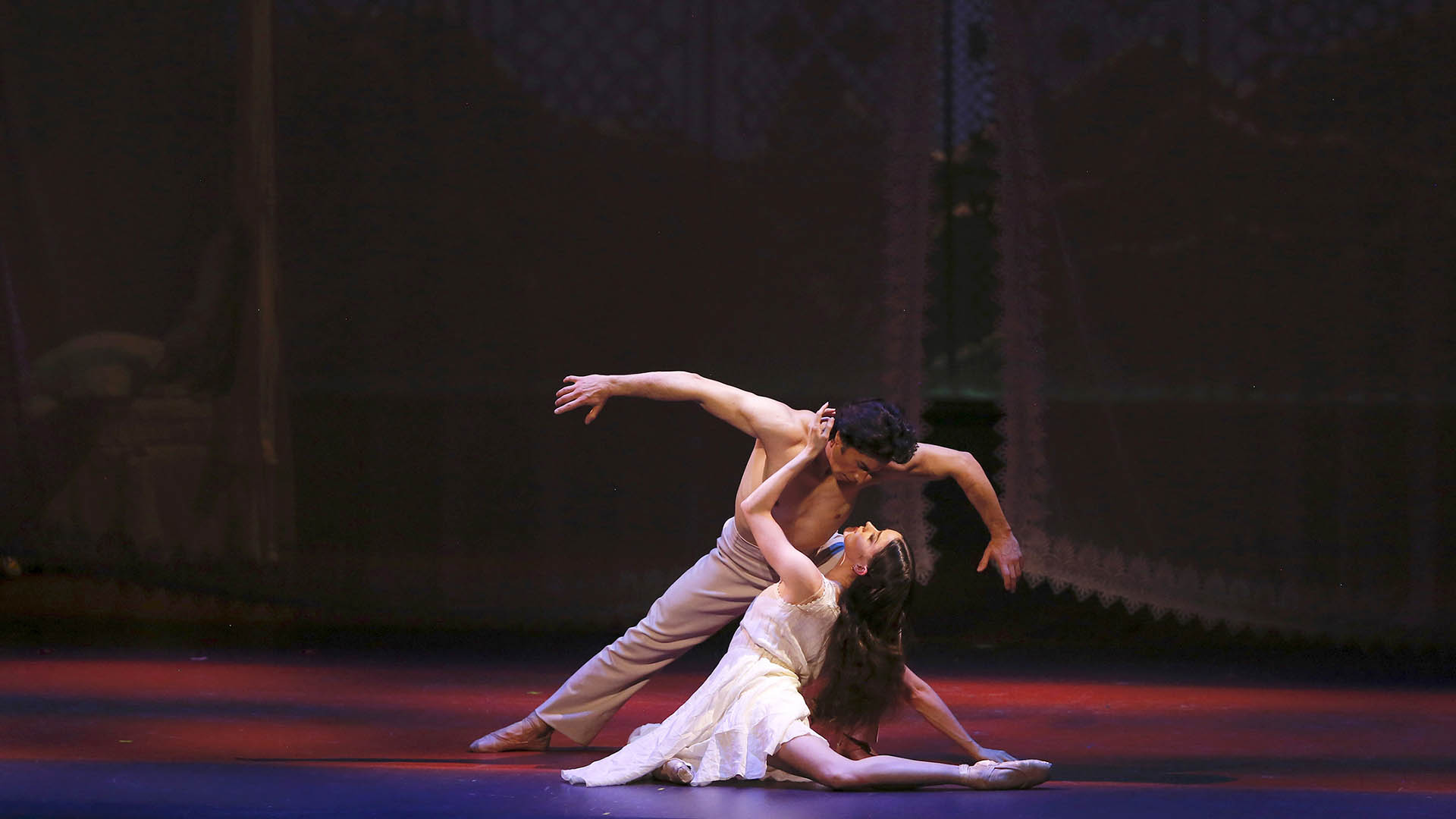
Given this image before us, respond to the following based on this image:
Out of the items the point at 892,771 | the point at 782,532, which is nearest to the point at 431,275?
the point at 782,532

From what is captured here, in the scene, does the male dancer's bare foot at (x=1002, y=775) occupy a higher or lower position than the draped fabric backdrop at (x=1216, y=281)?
lower

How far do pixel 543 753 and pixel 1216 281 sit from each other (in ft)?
9.45

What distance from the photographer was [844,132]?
218 inches

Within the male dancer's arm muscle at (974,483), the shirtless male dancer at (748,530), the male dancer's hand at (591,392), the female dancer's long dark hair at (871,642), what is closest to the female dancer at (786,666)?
the female dancer's long dark hair at (871,642)

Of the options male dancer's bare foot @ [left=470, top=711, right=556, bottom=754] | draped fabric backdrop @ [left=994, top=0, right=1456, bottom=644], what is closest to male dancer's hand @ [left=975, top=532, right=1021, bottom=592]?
male dancer's bare foot @ [left=470, top=711, right=556, bottom=754]

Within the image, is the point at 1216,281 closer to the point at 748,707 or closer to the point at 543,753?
the point at 748,707

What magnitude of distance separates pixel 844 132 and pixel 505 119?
119 cm

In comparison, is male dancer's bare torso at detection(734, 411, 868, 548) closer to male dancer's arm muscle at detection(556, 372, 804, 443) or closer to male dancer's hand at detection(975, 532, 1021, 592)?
male dancer's arm muscle at detection(556, 372, 804, 443)

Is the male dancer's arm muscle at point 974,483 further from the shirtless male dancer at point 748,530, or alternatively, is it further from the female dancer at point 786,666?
the female dancer at point 786,666

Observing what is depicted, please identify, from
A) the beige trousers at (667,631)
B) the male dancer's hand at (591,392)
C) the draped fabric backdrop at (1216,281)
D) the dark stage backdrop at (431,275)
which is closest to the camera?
the male dancer's hand at (591,392)

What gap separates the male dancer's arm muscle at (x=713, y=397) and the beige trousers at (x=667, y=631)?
0.28 m

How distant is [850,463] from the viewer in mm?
3512

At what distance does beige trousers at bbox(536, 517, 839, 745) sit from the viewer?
12.4ft

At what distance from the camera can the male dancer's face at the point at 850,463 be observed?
3473mm
